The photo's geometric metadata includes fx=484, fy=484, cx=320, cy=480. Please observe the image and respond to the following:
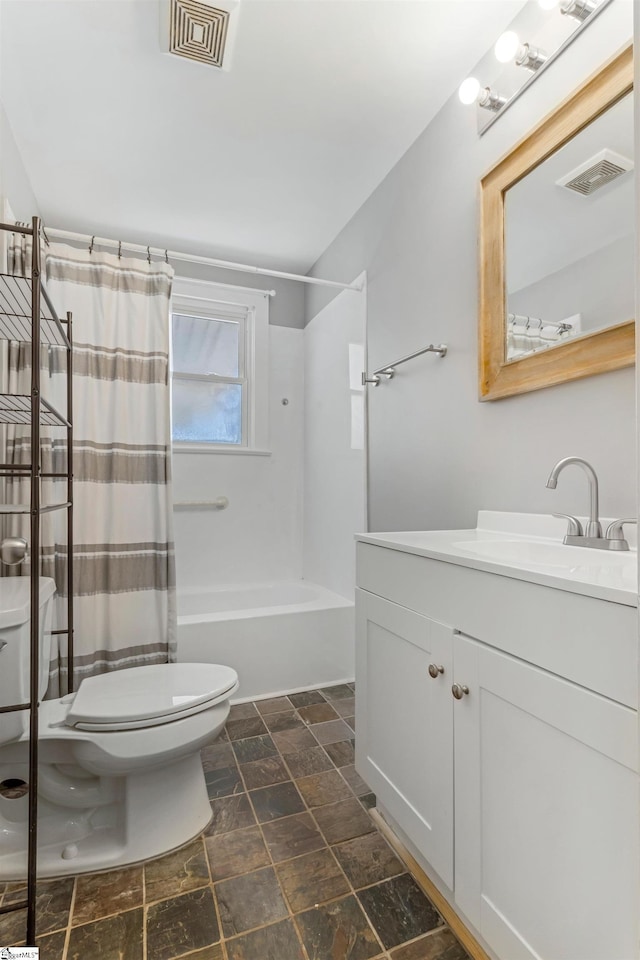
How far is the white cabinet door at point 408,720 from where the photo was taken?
3.38 ft

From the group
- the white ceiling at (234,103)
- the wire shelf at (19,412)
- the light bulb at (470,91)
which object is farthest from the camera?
the wire shelf at (19,412)

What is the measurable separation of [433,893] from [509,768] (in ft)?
1.93

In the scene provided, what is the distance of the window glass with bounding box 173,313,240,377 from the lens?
2.98m

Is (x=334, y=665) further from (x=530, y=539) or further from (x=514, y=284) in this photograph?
(x=514, y=284)

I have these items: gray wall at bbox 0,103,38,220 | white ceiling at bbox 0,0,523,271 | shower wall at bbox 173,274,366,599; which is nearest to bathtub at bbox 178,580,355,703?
shower wall at bbox 173,274,366,599

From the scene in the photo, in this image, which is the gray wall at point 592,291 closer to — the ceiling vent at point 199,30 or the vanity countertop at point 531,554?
the vanity countertop at point 531,554

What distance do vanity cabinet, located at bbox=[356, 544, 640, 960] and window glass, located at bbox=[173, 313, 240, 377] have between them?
2181 millimetres

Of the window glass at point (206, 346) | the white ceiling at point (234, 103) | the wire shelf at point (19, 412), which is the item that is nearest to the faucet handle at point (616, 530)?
the white ceiling at point (234, 103)

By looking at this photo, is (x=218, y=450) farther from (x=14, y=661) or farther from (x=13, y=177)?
(x=14, y=661)

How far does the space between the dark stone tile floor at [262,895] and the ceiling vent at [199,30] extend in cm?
234

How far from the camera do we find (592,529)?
113cm

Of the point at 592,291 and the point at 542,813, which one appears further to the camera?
the point at 592,291

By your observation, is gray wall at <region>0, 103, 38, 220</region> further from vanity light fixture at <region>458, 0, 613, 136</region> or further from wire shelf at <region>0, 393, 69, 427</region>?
vanity light fixture at <region>458, 0, 613, 136</region>

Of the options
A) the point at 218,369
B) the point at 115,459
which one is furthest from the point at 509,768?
the point at 218,369
